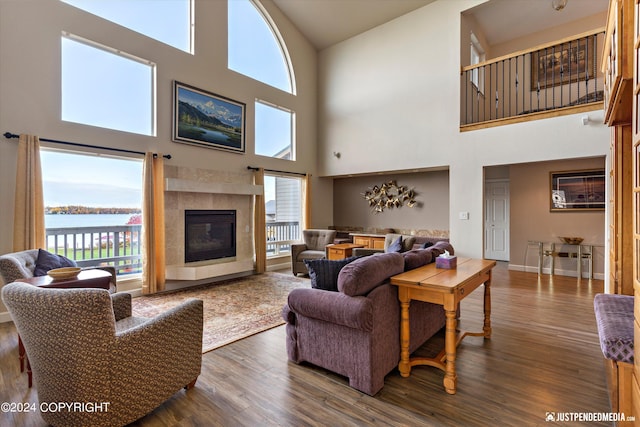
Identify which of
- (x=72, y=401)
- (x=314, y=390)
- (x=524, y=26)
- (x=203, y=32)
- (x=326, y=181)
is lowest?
(x=314, y=390)

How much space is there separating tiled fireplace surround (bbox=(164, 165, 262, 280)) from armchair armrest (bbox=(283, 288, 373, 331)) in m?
3.12

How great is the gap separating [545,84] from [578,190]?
2129mm

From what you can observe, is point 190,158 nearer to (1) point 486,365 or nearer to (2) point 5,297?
(2) point 5,297

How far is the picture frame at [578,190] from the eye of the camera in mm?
5399

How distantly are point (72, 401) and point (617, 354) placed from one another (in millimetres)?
2665

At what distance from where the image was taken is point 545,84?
19.6 ft

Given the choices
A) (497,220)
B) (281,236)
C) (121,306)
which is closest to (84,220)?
(121,306)

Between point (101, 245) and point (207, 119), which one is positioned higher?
point (207, 119)

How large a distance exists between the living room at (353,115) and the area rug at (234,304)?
6.17 ft

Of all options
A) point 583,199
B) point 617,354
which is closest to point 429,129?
point 583,199

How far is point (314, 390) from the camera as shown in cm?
215

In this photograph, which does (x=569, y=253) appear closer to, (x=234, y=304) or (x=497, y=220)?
(x=497, y=220)

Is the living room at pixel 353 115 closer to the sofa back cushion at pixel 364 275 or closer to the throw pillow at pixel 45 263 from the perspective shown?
the throw pillow at pixel 45 263

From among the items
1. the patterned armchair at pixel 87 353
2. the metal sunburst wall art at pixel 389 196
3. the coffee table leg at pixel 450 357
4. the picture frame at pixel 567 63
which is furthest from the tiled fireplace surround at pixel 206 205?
the picture frame at pixel 567 63
